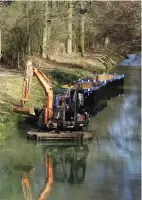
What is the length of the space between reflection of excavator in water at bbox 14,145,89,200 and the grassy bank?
6.32 feet

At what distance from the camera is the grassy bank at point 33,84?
17.8 meters

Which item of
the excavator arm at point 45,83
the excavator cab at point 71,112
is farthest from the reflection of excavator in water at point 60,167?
the excavator arm at point 45,83

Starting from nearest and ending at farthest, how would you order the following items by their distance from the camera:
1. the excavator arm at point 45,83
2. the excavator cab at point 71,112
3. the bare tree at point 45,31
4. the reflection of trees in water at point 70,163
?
the reflection of trees in water at point 70,163
the excavator cab at point 71,112
the excavator arm at point 45,83
the bare tree at point 45,31

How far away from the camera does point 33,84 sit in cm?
2558

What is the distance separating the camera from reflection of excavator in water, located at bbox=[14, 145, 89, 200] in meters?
12.4

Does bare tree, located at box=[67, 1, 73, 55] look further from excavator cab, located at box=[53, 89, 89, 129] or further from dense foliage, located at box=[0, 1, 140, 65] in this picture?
excavator cab, located at box=[53, 89, 89, 129]

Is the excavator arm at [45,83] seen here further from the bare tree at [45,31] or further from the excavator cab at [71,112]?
the bare tree at [45,31]

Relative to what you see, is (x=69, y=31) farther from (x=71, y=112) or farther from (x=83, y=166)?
(x=83, y=166)

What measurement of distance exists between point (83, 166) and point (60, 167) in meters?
0.69

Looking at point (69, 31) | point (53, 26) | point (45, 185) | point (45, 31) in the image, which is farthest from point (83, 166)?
point (69, 31)

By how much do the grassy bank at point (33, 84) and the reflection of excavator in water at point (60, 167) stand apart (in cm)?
193

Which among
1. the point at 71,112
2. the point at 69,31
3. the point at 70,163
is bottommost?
the point at 70,163

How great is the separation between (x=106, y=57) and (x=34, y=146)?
30.0m

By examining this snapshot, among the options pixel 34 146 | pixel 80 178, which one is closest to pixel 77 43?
pixel 34 146
